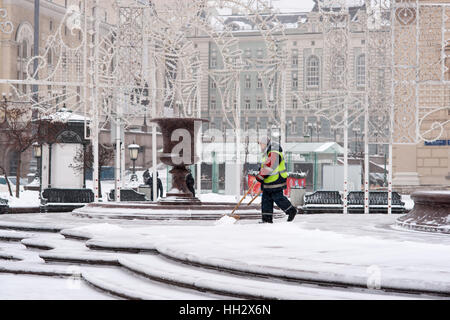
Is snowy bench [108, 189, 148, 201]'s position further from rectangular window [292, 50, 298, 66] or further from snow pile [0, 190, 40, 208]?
rectangular window [292, 50, 298, 66]

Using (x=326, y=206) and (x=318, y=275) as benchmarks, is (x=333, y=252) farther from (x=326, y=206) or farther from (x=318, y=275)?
(x=326, y=206)

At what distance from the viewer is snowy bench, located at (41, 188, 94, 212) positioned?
64.0 feet

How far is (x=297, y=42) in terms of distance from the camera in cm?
7131

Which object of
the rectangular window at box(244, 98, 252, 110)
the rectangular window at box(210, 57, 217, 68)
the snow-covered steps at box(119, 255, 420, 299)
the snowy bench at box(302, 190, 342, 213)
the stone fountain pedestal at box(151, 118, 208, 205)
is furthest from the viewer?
the rectangular window at box(244, 98, 252, 110)

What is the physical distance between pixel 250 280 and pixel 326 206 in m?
14.1

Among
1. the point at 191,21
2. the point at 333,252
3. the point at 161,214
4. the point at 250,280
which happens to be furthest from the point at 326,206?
the point at 250,280

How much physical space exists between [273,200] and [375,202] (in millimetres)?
9130

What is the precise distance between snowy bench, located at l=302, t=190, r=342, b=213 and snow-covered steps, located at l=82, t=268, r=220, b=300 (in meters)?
12.7

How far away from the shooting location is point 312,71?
71.5m

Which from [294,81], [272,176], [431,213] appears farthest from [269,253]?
[294,81]

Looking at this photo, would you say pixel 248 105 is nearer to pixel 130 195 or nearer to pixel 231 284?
pixel 130 195

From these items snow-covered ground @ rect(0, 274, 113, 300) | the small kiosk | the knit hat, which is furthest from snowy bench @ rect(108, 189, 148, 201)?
snow-covered ground @ rect(0, 274, 113, 300)

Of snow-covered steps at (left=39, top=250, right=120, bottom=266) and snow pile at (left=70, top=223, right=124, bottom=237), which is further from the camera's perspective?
snow pile at (left=70, top=223, right=124, bottom=237)

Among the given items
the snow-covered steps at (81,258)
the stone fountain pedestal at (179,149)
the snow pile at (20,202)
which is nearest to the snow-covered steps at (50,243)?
the snow-covered steps at (81,258)
